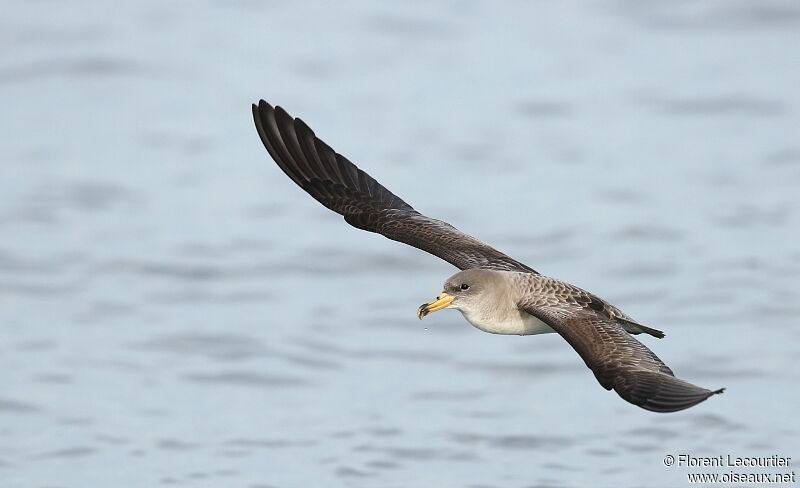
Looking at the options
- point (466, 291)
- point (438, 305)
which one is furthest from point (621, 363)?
→ point (438, 305)

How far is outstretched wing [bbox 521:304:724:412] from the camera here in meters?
12.2

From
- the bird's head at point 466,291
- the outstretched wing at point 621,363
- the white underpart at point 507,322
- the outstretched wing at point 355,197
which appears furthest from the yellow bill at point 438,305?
the outstretched wing at point 355,197

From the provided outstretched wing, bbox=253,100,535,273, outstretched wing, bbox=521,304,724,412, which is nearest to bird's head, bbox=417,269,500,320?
outstretched wing, bbox=521,304,724,412

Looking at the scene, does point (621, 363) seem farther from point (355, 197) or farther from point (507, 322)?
point (355, 197)

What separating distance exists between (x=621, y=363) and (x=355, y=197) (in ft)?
13.5

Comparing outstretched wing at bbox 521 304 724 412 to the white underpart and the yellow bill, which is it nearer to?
the white underpart

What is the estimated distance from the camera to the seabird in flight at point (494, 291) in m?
12.7

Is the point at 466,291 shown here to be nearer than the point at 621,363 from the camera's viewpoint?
No

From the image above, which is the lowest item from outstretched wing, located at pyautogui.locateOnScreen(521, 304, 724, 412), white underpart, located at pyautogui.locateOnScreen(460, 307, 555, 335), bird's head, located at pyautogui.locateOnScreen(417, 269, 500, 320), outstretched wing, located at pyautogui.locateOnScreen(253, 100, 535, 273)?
outstretched wing, located at pyautogui.locateOnScreen(521, 304, 724, 412)

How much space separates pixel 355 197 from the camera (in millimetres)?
16234

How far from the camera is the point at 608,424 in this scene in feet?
64.2

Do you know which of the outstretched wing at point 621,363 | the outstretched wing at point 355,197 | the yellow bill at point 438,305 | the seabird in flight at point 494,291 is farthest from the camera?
the outstretched wing at point 355,197

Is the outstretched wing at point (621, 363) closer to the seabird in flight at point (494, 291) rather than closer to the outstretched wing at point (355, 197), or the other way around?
the seabird in flight at point (494, 291)

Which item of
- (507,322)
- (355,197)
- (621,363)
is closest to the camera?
(621,363)
